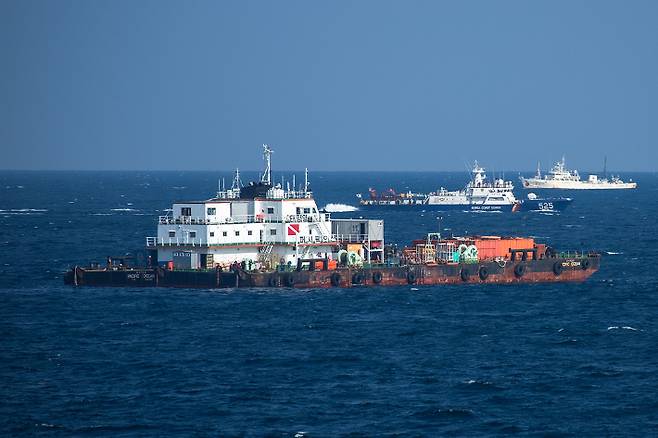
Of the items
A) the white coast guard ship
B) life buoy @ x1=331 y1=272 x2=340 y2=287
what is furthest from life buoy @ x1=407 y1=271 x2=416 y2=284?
life buoy @ x1=331 y1=272 x2=340 y2=287

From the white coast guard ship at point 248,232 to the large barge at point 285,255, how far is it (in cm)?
6

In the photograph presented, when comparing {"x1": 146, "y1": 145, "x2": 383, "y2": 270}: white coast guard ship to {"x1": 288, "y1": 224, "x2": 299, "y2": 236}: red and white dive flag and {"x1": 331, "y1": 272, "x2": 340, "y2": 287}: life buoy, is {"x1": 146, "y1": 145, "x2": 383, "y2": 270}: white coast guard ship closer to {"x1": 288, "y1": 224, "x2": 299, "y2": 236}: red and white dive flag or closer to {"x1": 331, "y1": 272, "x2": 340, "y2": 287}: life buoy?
{"x1": 288, "y1": 224, "x2": 299, "y2": 236}: red and white dive flag

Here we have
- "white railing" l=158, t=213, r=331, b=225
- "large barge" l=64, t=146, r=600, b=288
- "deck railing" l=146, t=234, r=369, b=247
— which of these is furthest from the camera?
"white railing" l=158, t=213, r=331, b=225

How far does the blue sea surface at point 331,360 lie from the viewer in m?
51.0

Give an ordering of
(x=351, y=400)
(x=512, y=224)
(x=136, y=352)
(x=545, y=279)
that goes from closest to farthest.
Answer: (x=351, y=400)
(x=136, y=352)
(x=545, y=279)
(x=512, y=224)

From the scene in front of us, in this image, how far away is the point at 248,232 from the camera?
3396 inches

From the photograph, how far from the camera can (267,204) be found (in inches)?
3455

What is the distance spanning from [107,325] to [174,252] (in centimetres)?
1353

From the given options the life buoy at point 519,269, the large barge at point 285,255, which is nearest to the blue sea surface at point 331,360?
the large barge at point 285,255

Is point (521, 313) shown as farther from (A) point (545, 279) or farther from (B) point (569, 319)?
(A) point (545, 279)

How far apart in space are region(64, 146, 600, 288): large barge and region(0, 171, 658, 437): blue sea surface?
39.4 inches

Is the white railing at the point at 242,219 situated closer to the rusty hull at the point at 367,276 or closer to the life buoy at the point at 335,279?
the rusty hull at the point at 367,276

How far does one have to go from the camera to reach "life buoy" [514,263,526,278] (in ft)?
299

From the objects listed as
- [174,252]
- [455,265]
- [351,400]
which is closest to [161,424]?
[351,400]
